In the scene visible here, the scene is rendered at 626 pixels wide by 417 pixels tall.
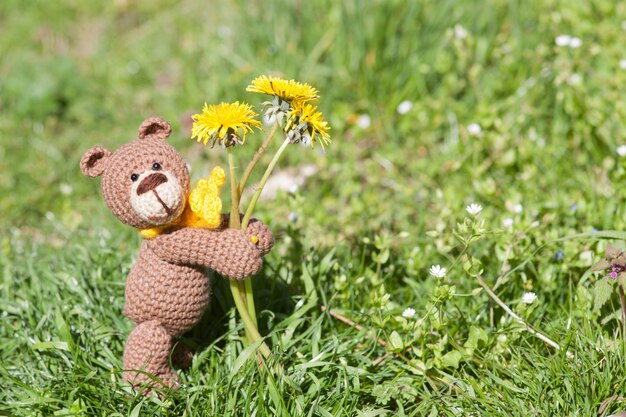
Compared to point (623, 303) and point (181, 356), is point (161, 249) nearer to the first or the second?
point (181, 356)

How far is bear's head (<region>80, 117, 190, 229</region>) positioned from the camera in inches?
80.6

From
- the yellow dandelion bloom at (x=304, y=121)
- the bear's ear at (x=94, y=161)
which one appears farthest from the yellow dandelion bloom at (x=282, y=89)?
the bear's ear at (x=94, y=161)

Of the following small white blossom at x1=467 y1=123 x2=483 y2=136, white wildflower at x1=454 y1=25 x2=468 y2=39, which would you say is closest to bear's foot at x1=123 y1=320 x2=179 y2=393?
small white blossom at x1=467 y1=123 x2=483 y2=136

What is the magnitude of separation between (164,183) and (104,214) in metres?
1.77

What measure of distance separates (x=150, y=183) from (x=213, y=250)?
10.9 inches

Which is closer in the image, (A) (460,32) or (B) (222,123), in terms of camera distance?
(B) (222,123)

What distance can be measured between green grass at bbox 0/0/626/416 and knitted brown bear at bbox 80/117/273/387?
0.56 ft

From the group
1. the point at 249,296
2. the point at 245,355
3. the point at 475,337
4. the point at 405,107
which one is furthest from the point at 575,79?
the point at 245,355

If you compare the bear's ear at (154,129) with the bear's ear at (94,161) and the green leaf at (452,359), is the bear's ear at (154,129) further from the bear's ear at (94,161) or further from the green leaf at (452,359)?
the green leaf at (452,359)

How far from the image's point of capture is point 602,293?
7.10 ft

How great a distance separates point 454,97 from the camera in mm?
4148

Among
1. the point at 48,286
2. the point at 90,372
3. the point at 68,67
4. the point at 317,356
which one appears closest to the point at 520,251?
the point at 317,356

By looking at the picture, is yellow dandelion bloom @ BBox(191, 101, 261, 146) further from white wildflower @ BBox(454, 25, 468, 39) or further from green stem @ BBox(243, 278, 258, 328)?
white wildflower @ BBox(454, 25, 468, 39)

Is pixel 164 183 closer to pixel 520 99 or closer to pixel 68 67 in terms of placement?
pixel 520 99
